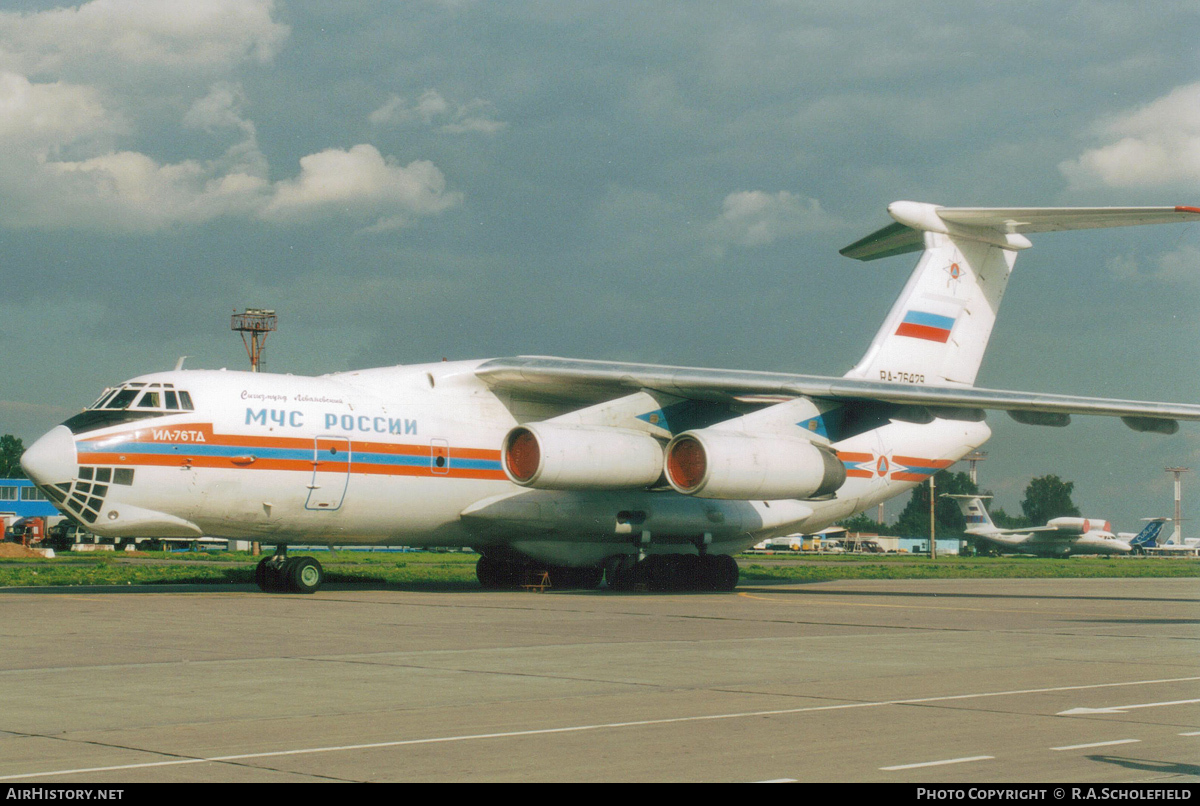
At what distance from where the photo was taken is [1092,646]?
1138 centimetres

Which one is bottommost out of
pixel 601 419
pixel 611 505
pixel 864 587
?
pixel 864 587

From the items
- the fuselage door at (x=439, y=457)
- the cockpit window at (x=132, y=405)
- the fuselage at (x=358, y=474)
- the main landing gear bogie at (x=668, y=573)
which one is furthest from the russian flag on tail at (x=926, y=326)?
the cockpit window at (x=132, y=405)

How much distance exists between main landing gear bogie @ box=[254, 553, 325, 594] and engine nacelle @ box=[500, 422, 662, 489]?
3204 mm

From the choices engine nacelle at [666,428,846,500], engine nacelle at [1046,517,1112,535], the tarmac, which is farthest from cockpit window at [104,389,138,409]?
engine nacelle at [1046,517,1112,535]

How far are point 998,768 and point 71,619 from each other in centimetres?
1084

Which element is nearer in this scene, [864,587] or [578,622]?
[578,622]

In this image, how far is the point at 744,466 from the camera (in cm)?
1806

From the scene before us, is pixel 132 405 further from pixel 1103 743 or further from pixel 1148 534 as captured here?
pixel 1148 534

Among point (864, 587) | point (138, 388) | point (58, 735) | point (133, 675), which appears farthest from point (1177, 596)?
point (58, 735)

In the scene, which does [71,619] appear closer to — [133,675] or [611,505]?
[133,675]

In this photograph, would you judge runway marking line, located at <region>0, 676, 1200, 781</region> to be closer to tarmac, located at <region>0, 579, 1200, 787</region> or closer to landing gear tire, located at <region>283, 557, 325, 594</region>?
tarmac, located at <region>0, 579, 1200, 787</region>

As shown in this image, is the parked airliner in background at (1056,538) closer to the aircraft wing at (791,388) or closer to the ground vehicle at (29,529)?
the ground vehicle at (29,529)

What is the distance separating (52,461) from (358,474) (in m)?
4.08

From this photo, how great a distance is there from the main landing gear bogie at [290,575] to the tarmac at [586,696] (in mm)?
2987
